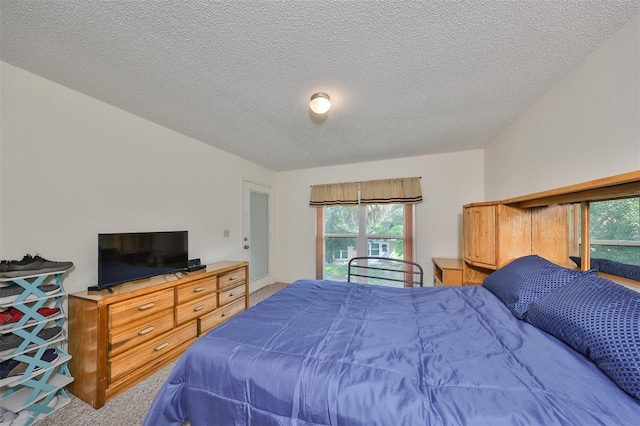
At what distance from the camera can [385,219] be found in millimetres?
3938

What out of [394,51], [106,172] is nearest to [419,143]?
[394,51]

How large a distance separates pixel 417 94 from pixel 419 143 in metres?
1.30

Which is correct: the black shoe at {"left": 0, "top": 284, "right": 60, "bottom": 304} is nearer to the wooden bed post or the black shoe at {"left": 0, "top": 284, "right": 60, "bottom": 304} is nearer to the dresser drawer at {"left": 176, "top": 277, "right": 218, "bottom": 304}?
the dresser drawer at {"left": 176, "top": 277, "right": 218, "bottom": 304}

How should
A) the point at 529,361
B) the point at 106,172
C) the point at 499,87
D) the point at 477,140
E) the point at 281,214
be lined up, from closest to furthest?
1. the point at 529,361
2. the point at 499,87
3. the point at 106,172
4. the point at 477,140
5. the point at 281,214

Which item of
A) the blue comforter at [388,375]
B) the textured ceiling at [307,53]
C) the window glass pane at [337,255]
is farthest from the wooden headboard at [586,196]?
the window glass pane at [337,255]

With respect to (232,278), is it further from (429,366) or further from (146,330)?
(429,366)

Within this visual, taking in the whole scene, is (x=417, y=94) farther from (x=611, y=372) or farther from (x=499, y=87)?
(x=611, y=372)

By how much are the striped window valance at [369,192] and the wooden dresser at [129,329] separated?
A: 8.08ft

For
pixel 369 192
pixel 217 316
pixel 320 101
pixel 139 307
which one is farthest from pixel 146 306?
pixel 369 192

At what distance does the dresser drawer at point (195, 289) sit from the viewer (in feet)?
7.11

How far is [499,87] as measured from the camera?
5.85 ft

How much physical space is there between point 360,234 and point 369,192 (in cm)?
81

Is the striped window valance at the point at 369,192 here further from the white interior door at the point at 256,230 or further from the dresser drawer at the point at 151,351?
the dresser drawer at the point at 151,351

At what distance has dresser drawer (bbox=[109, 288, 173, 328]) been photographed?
5.44 ft
